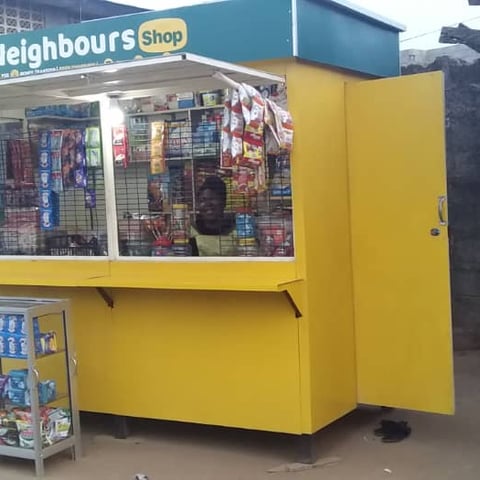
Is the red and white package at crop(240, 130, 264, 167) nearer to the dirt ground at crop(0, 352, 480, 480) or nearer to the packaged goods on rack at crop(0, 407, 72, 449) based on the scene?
the dirt ground at crop(0, 352, 480, 480)

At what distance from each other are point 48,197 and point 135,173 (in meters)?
0.62

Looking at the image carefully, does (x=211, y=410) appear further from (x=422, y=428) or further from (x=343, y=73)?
(x=343, y=73)

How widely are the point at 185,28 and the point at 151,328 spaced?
181cm

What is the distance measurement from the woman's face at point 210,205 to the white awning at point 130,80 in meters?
0.64

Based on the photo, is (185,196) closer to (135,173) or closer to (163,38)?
(135,173)

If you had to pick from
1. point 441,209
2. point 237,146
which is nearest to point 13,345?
point 237,146

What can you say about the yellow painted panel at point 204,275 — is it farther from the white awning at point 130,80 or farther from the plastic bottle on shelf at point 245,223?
the white awning at point 130,80

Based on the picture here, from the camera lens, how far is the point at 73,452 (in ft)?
15.6

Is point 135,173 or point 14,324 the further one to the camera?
point 135,173

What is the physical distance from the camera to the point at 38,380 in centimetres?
456

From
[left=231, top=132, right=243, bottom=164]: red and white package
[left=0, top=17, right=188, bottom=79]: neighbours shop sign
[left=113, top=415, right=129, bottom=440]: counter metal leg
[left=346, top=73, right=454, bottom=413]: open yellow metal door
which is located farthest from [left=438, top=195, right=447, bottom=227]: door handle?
[left=113, top=415, right=129, bottom=440]: counter metal leg

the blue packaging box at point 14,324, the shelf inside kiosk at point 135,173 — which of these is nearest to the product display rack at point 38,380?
the blue packaging box at point 14,324

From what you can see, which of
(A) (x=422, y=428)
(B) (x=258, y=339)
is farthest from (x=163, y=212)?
(A) (x=422, y=428)

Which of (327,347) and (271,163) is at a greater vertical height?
(271,163)
